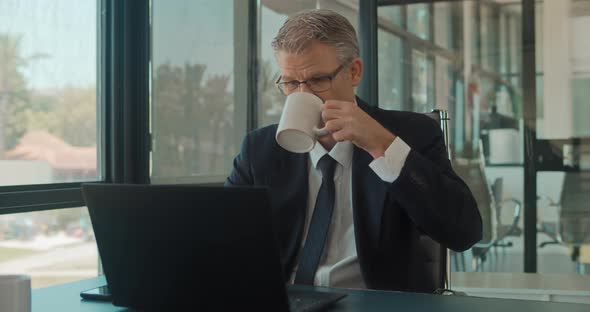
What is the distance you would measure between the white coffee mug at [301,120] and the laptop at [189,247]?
0.37 meters

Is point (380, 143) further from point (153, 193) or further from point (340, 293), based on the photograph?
Answer: point (153, 193)

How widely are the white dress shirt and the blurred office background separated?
1131 millimetres

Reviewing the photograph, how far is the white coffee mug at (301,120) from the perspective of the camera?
4.33ft

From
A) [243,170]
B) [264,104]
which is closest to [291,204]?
[243,170]

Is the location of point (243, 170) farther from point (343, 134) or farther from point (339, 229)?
point (343, 134)

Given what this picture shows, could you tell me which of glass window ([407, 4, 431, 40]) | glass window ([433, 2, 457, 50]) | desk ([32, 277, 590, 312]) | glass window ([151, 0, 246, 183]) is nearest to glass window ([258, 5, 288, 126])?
glass window ([151, 0, 246, 183])

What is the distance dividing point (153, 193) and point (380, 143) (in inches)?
21.3

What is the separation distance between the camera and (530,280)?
2902 mm

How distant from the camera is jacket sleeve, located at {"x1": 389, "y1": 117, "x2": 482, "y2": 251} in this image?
1.36 meters

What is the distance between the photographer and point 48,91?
249 cm

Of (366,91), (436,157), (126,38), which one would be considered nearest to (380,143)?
(436,157)

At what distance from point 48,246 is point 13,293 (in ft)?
5.16

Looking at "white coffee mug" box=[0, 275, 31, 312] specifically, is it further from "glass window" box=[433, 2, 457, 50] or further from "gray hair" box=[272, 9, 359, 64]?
"glass window" box=[433, 2, 457, 50]

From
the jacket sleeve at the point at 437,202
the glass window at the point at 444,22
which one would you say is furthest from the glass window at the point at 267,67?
the jacket sleeve at the point at 437,202
